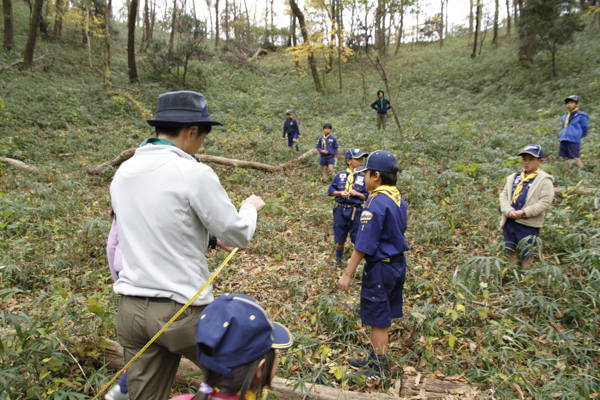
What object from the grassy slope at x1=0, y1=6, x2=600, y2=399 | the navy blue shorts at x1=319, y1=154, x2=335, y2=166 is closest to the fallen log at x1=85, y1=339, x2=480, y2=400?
the grassy slope at x1=0, y1=6, x2=600, y2=399

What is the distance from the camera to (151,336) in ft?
5.54

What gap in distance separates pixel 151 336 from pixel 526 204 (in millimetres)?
4719

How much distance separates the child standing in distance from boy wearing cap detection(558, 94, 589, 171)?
17.6ft

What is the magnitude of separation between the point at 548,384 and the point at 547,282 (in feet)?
5.87

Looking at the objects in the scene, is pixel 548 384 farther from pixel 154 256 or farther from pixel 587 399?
pixel 154 256

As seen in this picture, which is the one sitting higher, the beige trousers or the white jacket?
the white jacket

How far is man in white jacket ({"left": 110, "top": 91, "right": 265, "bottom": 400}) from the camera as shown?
1637 millimetres

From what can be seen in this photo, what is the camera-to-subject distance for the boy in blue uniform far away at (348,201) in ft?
17.5

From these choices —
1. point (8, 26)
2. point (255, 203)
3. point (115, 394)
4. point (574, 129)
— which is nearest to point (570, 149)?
point (574, 129)

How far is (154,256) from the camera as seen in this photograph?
1650mm

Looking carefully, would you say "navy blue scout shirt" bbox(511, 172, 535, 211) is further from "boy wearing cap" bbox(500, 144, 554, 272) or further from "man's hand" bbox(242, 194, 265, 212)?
"man's hand" bbox(242, 194, 265, 212)

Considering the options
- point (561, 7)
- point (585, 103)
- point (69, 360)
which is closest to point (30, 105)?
point (69, 360)

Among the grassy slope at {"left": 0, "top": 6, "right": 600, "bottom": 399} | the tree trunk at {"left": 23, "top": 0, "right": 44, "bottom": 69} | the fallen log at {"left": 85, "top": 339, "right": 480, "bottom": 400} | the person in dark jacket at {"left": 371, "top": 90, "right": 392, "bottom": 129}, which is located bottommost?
the fallen log at {"left": 85, "top": 339, "right": 480, "bottom": 400}

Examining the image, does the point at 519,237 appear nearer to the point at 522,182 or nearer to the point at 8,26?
the point at 522,182
